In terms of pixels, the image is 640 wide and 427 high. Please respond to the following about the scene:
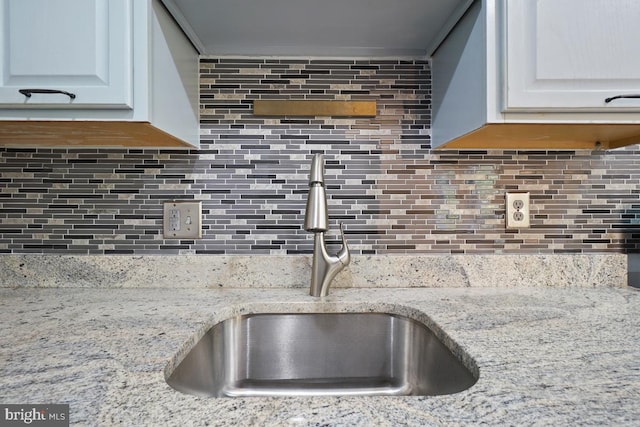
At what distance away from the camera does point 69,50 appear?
31.9 inches

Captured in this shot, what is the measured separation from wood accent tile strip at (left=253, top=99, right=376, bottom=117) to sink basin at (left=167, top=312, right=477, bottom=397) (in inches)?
24.1

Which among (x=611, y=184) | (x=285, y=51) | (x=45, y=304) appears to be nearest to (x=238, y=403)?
(x=45, y=304)

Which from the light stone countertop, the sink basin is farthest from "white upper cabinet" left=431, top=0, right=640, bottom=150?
the sink basin

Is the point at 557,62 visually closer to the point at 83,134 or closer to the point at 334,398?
the point at 334,398

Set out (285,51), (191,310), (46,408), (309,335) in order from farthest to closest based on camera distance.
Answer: (285,51) < (309,335) < (191,310) < (46,408)

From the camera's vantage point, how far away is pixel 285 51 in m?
1.15

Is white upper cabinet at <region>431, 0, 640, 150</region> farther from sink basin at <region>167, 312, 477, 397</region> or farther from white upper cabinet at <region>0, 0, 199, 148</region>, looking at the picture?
white upper cabinet at <region>0, 0, 199, 148</region>

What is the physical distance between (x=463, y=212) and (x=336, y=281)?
47 cm

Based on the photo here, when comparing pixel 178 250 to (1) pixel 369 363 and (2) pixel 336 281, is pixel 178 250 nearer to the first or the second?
(2) pixel 336 281

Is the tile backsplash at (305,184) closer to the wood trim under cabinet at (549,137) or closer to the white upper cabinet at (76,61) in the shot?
the wood trim under cabinet at (549,137)

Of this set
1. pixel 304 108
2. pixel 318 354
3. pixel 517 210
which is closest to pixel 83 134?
pixel 304 108

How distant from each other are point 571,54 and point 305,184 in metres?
0.76

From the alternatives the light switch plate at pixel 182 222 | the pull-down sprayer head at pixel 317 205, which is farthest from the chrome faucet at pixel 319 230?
the light switch plate at pixel 182 222

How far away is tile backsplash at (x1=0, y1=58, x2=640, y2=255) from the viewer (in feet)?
3.80
